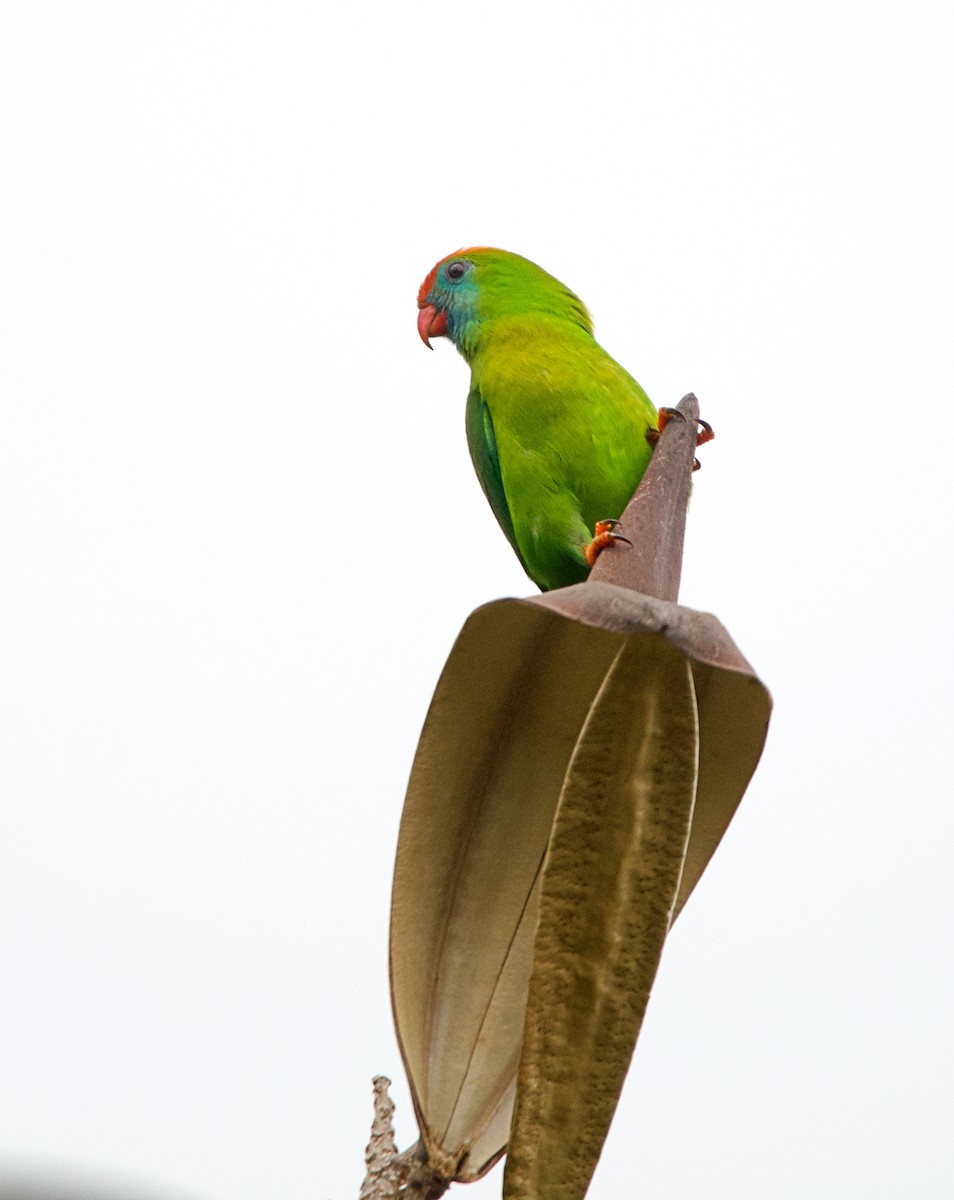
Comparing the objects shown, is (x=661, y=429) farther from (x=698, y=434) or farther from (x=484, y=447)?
(x=484, y=447)

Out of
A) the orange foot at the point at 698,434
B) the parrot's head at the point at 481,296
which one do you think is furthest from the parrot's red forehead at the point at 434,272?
the orange foot at the point at 698,434

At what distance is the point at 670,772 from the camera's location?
0.99 metres

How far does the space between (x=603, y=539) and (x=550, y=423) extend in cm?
109

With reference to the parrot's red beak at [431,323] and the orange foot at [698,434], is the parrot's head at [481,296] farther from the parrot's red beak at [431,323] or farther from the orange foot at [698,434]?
the orange foot at [698,434]

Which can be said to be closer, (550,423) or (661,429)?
(661,429)

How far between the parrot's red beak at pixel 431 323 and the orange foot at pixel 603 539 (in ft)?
3.52

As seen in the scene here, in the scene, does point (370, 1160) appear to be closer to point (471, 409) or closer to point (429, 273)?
point (471, 409)

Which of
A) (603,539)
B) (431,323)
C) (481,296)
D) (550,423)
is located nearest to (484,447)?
(550,423)

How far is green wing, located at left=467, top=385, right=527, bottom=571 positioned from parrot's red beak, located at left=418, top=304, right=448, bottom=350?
0.46 meters

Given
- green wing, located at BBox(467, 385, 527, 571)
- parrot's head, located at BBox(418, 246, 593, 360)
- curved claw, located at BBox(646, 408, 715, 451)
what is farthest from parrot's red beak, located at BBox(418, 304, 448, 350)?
curved claw, located at BBox(646, 408, 715, 451)

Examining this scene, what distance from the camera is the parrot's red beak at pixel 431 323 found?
338cm

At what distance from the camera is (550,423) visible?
266 cm

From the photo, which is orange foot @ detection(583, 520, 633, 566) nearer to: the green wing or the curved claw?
the curved claw

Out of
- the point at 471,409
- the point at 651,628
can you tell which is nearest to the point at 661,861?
the point at 651,628
